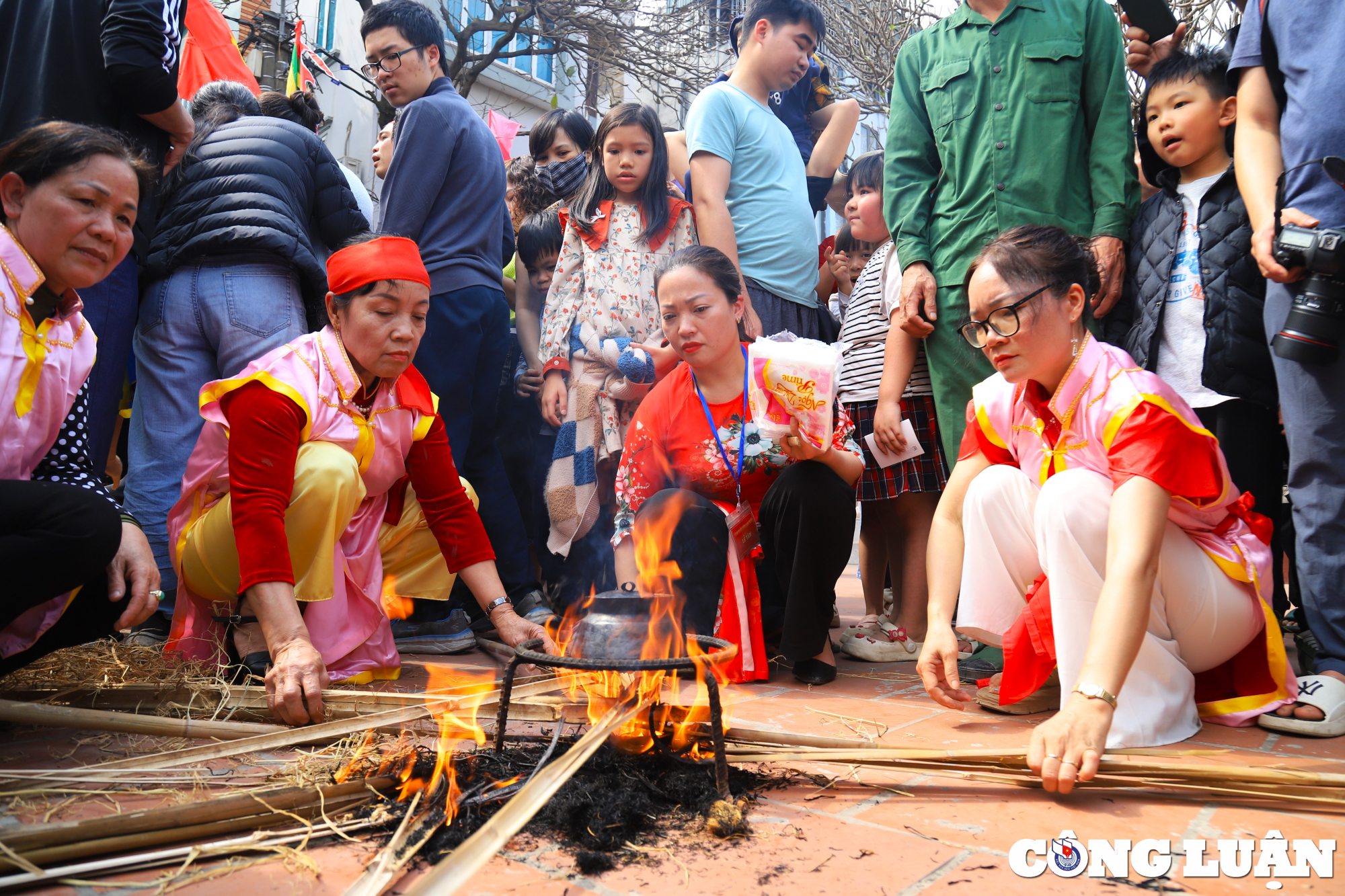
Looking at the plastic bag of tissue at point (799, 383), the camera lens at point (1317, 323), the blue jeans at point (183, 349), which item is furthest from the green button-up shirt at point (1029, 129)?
the blue jeans at point (183, 349)

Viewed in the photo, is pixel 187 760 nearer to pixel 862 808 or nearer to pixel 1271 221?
pixel 862 808

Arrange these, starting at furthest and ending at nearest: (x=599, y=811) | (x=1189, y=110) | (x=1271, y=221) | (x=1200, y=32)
Answer: (x=1200, y=32), (x=1189, y=110), (x=1271, y=221), (x=599, y=811)

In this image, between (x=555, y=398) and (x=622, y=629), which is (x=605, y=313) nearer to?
(x=555, y=398)

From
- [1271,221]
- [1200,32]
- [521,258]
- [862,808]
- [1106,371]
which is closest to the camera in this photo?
[862,808]

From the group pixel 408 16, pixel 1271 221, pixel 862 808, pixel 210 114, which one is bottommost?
pixel 862 808

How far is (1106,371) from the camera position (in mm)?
2416

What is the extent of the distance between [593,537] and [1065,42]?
2698 mm

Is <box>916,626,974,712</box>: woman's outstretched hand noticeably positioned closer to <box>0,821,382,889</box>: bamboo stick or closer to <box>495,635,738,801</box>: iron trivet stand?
<box>495,635,738,801</box>: iron trivet stand

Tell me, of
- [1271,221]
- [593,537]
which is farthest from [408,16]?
[1271,221]

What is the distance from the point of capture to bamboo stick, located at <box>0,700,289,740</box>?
211 centimetres

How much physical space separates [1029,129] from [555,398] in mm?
2168

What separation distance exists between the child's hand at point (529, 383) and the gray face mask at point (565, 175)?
3.21 ft

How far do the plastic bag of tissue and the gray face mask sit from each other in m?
1.89

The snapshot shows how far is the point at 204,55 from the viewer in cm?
534
